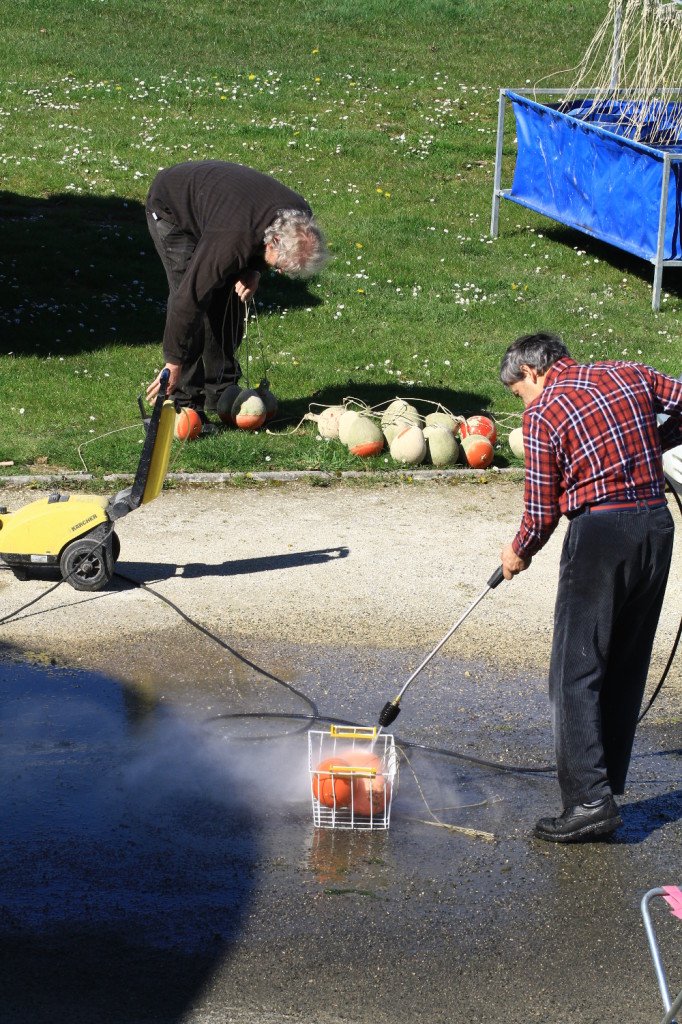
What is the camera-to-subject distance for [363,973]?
4.00 metres

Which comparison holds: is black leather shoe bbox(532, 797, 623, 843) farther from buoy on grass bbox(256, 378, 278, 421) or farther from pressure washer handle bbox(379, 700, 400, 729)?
Answer: buoy on grass bbox(256, 378, 278, 421)

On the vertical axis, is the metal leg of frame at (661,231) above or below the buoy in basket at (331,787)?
above

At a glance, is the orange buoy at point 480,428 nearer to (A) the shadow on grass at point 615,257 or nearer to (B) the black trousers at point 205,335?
(B) the black trousers at point 205,335

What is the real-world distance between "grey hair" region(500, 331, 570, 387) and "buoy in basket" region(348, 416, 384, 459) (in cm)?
426

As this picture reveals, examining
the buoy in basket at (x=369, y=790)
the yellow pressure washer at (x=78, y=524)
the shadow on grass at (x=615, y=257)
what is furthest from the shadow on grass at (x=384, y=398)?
the buoy in basket at (x=369, y=790)

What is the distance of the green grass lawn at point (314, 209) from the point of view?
33.6 ft

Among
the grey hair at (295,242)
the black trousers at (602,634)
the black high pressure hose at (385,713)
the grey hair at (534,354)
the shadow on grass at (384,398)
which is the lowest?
the shadow on grass at (384,398)

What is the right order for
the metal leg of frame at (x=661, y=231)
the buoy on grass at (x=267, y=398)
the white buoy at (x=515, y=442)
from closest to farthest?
the white buoy at (x=515, y=442) < the buoy on grass at (x=267, y=398) < the metal leg of frame at (x=661, y=231)

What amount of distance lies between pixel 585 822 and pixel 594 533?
1.17m

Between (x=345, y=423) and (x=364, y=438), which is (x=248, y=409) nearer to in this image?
(x=345, y=423)

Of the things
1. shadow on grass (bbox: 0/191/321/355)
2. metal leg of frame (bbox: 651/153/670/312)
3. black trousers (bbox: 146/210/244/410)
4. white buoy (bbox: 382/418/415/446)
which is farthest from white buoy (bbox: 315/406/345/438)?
metal leg of frame (bbox: 651/153/670/312)

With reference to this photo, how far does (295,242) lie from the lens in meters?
7.83

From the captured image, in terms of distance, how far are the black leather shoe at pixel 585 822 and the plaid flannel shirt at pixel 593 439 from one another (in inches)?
44.3

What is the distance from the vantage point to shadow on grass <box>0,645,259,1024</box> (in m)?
3.92
